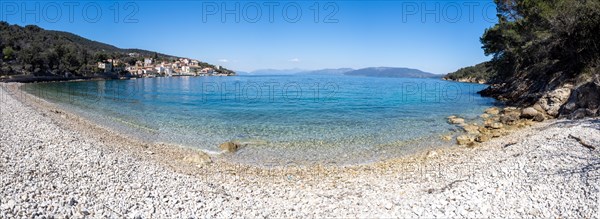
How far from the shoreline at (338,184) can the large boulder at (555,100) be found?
9196 mm

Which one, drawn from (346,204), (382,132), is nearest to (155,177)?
(346,204)

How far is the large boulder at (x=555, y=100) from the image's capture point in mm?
21109

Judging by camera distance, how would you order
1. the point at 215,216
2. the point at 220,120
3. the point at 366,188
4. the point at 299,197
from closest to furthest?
the point at 215,216
the point at 299,197
the point at 366,188
the point at 220,120

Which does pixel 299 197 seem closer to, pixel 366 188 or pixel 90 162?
pixel 366 188

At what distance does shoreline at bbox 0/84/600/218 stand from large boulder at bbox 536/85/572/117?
30.2 feet

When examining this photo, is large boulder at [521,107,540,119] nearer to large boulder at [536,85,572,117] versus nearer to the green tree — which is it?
large boulder at [536,85,572,117]

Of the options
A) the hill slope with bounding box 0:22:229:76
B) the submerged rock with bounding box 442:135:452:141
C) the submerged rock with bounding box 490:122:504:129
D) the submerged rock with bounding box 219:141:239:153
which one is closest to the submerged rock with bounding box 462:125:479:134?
the submerged rock with bounding box 490:122:504:129

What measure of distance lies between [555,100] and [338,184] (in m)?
21.1

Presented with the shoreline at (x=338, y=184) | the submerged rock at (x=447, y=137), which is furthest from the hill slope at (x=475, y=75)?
the shoreline at (x=338, y=184)

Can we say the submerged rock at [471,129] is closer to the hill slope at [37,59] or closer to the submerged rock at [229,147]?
the submerged rock at [229,147]

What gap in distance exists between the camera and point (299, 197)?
328 inches

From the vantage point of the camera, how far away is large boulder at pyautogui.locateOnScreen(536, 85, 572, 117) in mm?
21109

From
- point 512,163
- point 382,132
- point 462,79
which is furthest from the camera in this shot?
point 462,79

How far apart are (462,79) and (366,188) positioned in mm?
158004
